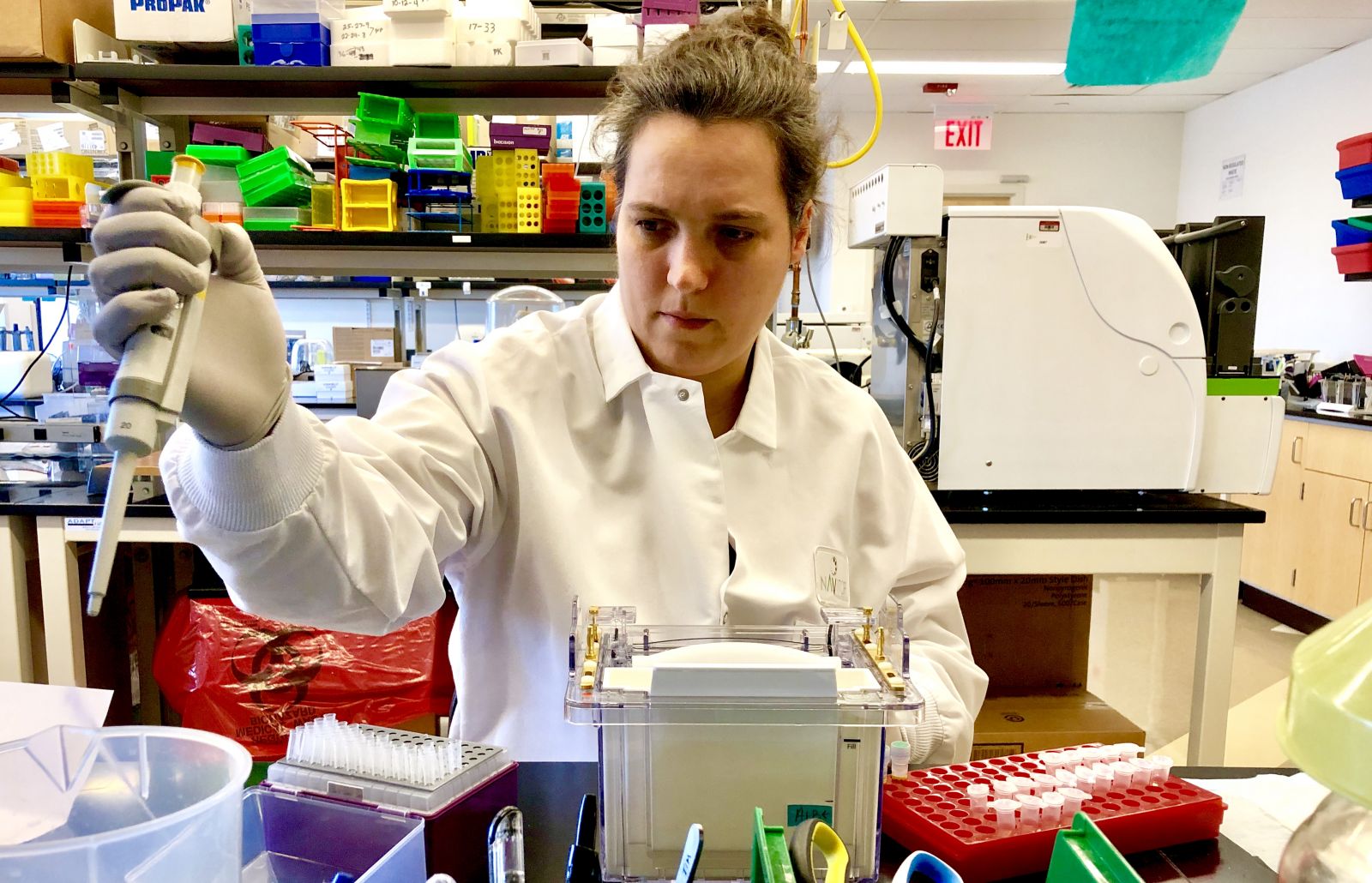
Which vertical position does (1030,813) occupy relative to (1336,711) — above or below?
below

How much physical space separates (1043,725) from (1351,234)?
2.77m

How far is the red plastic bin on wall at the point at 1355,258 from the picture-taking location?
3.21 m

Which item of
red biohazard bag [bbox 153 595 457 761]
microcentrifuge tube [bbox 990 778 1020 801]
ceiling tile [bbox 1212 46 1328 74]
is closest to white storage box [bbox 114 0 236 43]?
red biohazard bag [bbox 153 595 457 761]

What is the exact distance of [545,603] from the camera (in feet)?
3.39

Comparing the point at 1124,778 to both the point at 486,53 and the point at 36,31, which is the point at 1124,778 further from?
the point at 36,31

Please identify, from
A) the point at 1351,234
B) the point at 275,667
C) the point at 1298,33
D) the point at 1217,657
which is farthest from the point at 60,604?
the point at 1298,33

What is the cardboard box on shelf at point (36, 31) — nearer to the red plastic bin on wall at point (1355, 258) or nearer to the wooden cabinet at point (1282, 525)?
the red plastic bin on wall at point (1355, 258)

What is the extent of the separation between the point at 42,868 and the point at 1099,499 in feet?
6.10

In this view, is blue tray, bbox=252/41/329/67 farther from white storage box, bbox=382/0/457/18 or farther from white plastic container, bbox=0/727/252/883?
white plastic container, bbox=0/727/252/883

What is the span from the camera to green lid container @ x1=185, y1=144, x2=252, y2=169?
2.11 metres

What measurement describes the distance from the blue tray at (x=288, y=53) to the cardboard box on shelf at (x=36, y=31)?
332mm

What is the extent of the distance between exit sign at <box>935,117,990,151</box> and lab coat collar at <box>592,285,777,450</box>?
5.33 m

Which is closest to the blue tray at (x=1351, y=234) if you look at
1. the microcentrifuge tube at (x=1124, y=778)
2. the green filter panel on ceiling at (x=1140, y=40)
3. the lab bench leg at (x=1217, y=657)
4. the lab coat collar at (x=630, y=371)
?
the green filter panel on ceiling at (x=1140, y=40)

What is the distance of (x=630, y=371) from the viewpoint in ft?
3.51
